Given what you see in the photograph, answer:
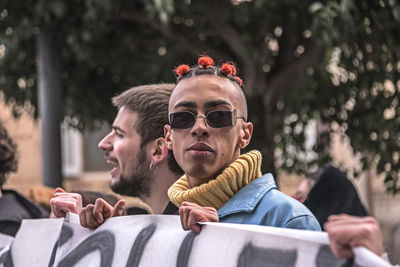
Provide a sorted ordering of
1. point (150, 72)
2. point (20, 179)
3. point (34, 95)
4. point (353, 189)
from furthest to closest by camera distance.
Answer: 1. point (20, 179)
2. point (34, 95)
3. point (150, 72)
4. point (353, 189)

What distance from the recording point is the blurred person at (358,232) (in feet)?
4.46

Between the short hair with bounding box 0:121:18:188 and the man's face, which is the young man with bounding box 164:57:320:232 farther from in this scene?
→ the short hair with bounding box 0:121:18:188

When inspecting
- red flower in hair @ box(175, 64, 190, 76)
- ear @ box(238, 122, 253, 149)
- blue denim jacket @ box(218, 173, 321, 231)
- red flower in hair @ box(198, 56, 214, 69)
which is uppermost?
red flower in hair @ box(198, 56, 214, 69)

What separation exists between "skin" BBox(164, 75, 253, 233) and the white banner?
158mm

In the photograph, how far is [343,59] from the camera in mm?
6578

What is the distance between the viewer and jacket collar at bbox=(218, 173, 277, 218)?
2039 mm

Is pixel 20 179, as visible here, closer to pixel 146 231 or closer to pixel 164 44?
pixel 164 44

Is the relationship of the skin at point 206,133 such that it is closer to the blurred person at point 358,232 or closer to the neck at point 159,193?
the neck at point 159,193

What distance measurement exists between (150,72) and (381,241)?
590 cm

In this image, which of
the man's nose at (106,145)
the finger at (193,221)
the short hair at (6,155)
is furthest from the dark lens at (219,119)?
the short hair at (6,155)

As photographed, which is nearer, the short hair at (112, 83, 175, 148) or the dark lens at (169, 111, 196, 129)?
the dark lens at (169, 111, 196, 129)

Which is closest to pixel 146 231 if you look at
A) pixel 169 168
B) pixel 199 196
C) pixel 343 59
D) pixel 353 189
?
pixel 199 196

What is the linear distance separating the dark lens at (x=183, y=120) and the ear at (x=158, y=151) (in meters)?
0.53

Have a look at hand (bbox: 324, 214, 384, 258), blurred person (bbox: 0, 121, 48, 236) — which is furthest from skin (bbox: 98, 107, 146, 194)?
hand (bbox: 324, 214, 384, 258)
